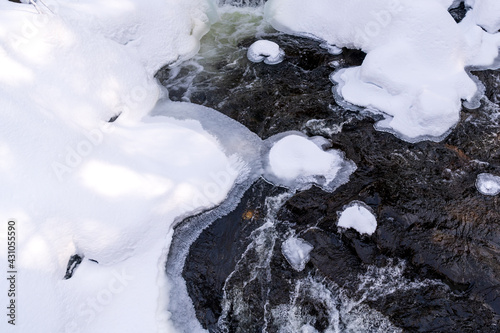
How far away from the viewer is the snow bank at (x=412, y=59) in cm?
609

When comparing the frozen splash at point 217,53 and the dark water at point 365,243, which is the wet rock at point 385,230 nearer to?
the dark water at point 365,243

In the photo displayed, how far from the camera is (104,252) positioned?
4.55 metres

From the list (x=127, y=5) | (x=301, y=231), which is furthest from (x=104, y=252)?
(x=127, y=5)

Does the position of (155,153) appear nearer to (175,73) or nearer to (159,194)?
(159,194)

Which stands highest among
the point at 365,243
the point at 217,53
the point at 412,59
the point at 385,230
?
the point at 412,59

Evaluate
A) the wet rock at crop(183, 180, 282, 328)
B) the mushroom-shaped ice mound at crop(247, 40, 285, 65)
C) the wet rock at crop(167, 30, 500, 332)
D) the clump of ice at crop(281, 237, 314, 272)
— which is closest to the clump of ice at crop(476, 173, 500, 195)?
the wet rock at crop(167, 30, 500, 332)

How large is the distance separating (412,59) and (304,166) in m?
3.25

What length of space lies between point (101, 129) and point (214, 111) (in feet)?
6.66

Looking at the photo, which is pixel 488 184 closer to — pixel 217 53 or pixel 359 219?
pixel 359 219

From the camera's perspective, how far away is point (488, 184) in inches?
205

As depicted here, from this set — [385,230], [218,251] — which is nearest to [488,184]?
[385,230]

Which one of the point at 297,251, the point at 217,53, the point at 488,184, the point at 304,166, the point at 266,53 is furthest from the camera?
the point at 217,53

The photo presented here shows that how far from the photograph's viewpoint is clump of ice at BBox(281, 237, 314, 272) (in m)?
4.60

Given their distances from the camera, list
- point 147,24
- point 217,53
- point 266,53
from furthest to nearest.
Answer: point 217,53, point 266,53, point 147,24
